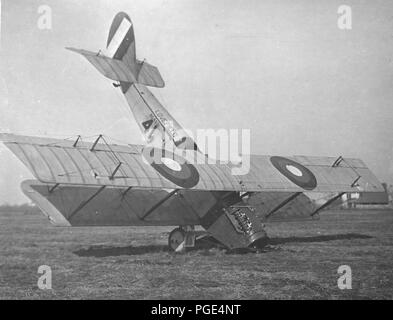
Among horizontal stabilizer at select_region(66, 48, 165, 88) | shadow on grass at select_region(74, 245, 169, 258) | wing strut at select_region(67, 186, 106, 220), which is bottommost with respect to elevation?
shadow on grass at select_region(74, 245, 169, 258)

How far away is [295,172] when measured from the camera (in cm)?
1487

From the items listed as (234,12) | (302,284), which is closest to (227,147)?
(234,12)

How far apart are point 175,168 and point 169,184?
0.81 m

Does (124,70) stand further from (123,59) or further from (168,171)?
(168,171)

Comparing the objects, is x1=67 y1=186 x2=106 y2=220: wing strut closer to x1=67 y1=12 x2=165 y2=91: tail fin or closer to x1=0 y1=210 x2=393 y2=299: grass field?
x1=0 y1=210 x2=393 y2=299: grass field

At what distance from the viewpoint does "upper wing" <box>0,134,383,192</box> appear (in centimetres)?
1010

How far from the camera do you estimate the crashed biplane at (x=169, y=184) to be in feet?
34.7

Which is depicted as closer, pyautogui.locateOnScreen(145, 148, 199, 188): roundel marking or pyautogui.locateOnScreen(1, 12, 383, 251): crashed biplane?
pyautogui.locateOnScreen(1, 12, 383, 251): crashed biplane

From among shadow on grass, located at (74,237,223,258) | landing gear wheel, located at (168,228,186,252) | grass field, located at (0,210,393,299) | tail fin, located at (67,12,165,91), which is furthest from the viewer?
tail fin, located at (67,12,165,91)

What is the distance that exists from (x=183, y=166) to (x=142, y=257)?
2804mm

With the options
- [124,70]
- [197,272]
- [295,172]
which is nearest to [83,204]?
[197,272]

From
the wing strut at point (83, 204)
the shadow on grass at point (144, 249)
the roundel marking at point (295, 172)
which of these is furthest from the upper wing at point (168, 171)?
the shadow on grass at point (144, 249)

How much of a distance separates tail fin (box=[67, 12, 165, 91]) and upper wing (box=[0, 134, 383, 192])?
5.19 metres

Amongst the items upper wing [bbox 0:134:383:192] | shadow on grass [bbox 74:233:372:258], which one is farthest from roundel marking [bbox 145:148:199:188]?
shadow on grass [bbox 74:233:372:258]
